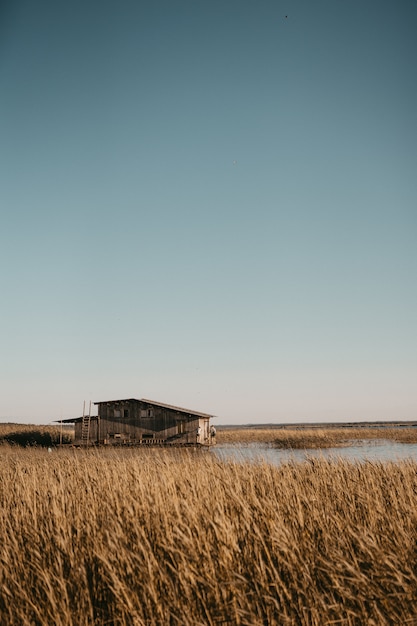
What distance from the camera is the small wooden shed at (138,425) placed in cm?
3806

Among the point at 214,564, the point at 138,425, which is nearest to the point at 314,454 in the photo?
the point at 138,425

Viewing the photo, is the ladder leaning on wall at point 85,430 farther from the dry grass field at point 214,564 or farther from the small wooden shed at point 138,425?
the dry grass field at point 214,564

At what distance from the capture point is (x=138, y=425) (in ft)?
126

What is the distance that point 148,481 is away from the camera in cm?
652

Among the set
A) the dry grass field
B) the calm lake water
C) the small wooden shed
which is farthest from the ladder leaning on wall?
the dry grass field

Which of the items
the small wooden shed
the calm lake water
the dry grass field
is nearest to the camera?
the dry grass field

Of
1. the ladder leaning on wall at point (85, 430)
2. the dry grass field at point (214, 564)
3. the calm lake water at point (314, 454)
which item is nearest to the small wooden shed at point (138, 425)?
the ladder leaning on wall at point (85, 430)

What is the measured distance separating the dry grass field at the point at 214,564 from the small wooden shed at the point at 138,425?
3289 centimetres

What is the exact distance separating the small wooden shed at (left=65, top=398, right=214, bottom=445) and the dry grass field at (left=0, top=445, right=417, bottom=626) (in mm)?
32888

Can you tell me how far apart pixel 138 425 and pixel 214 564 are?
3599 centimetres

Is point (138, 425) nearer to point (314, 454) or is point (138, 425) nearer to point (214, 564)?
point (314, 454)

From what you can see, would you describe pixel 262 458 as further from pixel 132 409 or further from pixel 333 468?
pixel 132 409

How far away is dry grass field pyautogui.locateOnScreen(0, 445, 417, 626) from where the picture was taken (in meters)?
3.09

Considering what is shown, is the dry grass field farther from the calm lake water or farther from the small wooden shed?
the small wooden shed
